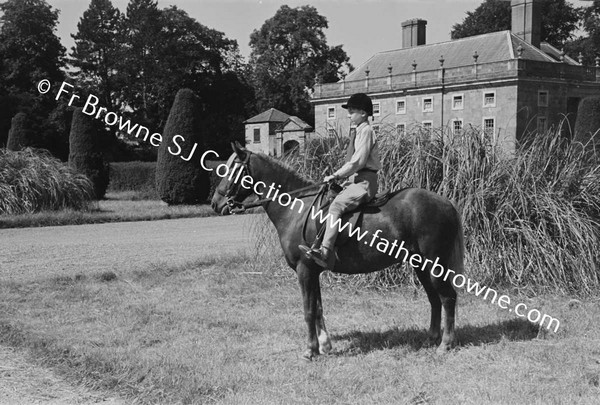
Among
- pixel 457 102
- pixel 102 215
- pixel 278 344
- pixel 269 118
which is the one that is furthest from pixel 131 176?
pixel 278 344

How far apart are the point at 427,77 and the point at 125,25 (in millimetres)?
26679

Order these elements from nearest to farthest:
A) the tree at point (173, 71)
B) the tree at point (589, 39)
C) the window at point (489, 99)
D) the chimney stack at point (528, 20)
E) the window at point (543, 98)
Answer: the window at point (543, 98) < the window at point (489, 99) < the chimney stack at point (528, 20) < the tree at point (589, 39) < the tree at point (173, 71)

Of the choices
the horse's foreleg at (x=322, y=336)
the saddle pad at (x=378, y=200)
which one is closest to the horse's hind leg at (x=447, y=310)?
the saddle pad at (x=378, y=200)

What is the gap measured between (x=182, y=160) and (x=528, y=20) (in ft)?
123

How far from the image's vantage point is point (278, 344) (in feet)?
20.5

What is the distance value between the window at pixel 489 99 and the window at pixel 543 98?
3.32 m

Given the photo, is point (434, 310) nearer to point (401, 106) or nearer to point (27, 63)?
point (27, 63)

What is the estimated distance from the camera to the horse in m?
5.85

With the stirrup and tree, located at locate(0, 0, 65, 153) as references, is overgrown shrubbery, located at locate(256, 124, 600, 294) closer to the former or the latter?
the stirrup

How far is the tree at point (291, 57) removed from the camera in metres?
61.4

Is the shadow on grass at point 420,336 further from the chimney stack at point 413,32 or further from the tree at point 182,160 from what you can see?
the chimney stack at point 413,32

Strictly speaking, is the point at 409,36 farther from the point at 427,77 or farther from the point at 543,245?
the point at 543,245

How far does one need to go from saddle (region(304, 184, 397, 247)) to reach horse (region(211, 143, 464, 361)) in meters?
0.04

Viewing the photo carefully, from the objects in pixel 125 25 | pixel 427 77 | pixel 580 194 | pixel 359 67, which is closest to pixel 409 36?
pixel 359 67
